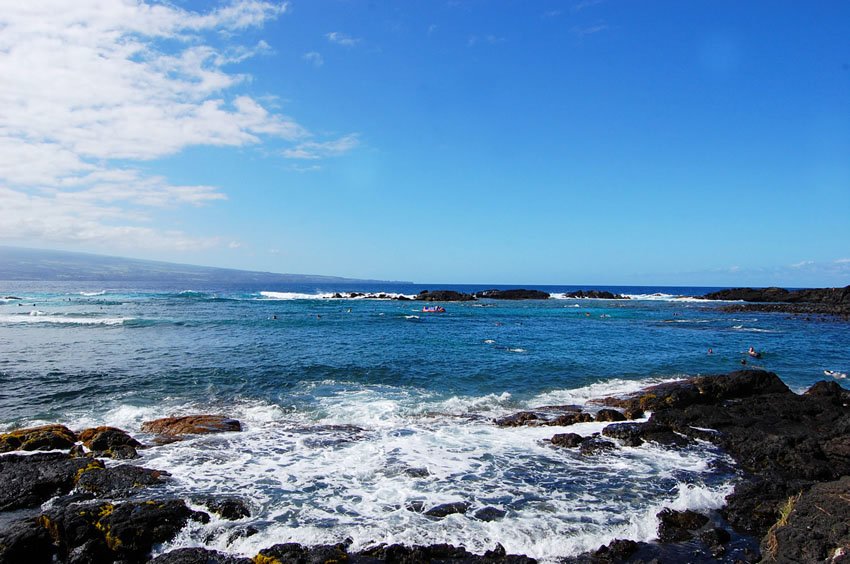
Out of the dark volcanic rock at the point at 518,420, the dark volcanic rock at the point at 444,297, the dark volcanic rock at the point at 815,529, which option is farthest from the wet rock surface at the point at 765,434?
the dark volcanic rock at the point at 444,297

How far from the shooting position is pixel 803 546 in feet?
22.7

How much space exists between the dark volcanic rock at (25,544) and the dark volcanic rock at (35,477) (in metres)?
1.59

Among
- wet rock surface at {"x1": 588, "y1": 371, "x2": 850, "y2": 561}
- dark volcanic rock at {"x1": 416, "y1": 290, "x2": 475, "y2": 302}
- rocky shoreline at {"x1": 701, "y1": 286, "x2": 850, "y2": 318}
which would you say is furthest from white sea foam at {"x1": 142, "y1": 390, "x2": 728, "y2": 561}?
dark volcanic rock at {"x1": 416, "y1": 290, "x2": 475, "y2": 302}

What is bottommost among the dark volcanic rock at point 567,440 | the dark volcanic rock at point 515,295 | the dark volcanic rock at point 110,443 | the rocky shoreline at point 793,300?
the dark volcanic rock at point 110,443

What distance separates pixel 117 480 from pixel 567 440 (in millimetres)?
11474

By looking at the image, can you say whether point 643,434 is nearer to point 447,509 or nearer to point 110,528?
point 447,509

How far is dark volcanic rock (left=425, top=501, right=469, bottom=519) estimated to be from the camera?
9242mm

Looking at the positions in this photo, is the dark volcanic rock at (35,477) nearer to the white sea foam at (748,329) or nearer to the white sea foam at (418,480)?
the white sea foam at (418,480)

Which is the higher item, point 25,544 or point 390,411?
point 25,544

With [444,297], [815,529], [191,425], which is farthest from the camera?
[444,297]

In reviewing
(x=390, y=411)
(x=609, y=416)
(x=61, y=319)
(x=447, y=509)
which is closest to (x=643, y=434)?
(x=609, y=416)

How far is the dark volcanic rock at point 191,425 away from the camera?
567 inches

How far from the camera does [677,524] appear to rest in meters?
8.95

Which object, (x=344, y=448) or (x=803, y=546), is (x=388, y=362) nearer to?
(x=344, y=448)
